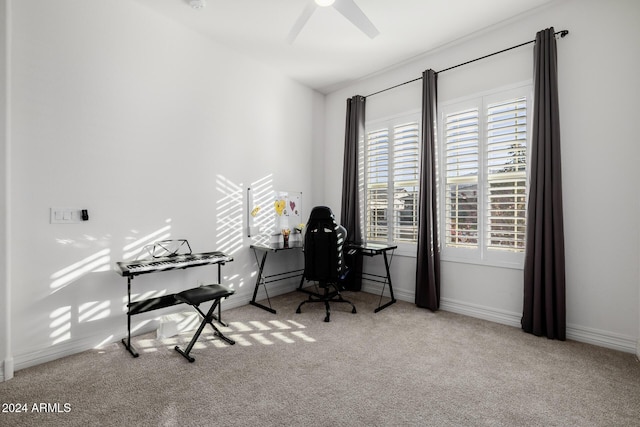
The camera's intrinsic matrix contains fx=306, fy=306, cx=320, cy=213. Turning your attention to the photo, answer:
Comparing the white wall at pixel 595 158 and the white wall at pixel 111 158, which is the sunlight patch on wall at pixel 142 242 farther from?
the white wall at pixel 595 158

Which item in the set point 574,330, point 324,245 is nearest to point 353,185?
point 324,245

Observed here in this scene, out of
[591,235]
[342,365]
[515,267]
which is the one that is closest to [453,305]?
[515,267]

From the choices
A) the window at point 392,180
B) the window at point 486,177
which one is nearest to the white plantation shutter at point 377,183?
the window at point 392,180

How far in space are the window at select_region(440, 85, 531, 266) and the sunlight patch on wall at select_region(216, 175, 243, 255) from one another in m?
2.42

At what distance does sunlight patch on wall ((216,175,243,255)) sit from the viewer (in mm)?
3518

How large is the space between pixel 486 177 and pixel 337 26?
221 cm

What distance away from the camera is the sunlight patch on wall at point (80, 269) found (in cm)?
241

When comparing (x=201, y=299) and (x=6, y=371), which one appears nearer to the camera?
(x=6, y=371)

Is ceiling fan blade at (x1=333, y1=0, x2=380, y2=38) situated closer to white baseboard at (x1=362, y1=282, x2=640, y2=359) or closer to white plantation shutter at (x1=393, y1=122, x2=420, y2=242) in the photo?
white plantation shutter at (x1=393, y1=122, x2=420, y2=242)

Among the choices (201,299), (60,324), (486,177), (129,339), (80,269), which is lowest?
(129,339)

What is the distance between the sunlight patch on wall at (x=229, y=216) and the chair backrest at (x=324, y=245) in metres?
0.92

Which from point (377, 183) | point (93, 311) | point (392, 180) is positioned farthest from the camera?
point (377, 183)

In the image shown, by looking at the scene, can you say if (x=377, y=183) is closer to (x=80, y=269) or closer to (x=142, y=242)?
(x=142, y=242)

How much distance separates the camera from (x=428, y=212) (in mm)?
3508
